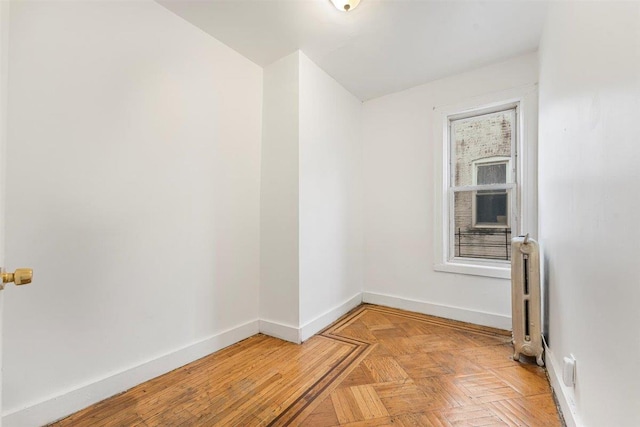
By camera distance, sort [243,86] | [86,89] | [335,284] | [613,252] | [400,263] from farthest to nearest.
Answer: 1. [400,263]
2. [335,284]
3. [243,86]
4. [86,89]
5. [613,252]

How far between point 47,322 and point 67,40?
155cm

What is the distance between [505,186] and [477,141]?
0.56 m

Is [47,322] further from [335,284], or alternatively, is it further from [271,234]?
[335,284]

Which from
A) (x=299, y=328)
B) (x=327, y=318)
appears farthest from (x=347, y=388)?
(x=327, y=318)

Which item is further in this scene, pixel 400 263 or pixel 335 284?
Result: pixel 400 263

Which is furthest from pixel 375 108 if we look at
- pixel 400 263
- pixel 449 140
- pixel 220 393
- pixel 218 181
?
pixel 220 393

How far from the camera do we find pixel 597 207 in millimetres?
1084

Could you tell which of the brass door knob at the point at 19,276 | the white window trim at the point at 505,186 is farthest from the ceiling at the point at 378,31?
the brass door knob at the point at 19,276

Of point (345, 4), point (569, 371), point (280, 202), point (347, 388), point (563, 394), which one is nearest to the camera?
point (569, 371)

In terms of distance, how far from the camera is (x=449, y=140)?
311 centimetres

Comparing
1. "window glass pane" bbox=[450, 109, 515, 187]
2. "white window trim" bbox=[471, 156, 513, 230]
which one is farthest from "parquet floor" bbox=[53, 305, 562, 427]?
"window glass pane" bbox=[450, 109, 515, 187]

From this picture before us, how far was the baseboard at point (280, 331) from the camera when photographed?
2.42 m

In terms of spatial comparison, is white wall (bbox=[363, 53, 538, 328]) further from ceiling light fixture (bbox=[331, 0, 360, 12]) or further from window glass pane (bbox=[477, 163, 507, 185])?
ceiling light fixture (bbox=[331, 0, 360, 12])

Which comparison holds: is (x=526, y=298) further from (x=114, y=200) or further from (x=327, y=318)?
(x=114, y=200)
